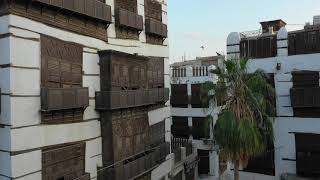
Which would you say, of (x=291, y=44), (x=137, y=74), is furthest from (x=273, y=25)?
(x=137, y=74)

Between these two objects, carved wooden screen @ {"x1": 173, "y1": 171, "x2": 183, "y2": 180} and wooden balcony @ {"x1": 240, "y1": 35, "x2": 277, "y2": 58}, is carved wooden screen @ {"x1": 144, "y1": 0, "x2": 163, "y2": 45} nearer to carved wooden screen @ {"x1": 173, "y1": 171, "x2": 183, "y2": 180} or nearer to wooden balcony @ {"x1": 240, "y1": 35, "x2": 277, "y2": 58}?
wooden balcony @ {"x1": 240, "y1": 35, "x2": 277, "y2": 58}

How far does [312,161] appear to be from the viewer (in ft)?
73.4

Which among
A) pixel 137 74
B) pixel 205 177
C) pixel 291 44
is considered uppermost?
pixel 291 44

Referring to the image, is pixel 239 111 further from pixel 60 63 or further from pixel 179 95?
pixel 179 95

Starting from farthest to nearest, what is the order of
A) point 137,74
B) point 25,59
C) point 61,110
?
1. point 137,74
2. point 61,110
3. point 25,59

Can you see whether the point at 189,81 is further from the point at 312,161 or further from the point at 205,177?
the point at 312,161

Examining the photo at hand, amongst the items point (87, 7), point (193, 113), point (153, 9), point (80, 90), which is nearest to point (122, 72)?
point (80, 90)

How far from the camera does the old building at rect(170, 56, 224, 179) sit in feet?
113

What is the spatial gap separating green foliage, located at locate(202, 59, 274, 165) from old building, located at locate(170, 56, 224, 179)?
14395mm

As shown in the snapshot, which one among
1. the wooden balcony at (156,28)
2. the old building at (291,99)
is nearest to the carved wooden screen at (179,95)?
the old building at (291,99)

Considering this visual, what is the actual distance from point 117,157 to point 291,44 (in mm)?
13023

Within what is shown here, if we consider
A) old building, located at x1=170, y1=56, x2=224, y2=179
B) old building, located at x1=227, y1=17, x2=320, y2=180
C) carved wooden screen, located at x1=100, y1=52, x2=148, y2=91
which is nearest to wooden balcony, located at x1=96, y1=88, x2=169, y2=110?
carved wooden screen, located at x1=100, y1=52, x2=148, y2=91

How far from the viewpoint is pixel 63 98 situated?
1327 centimetres

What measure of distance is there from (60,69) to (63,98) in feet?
3.50
